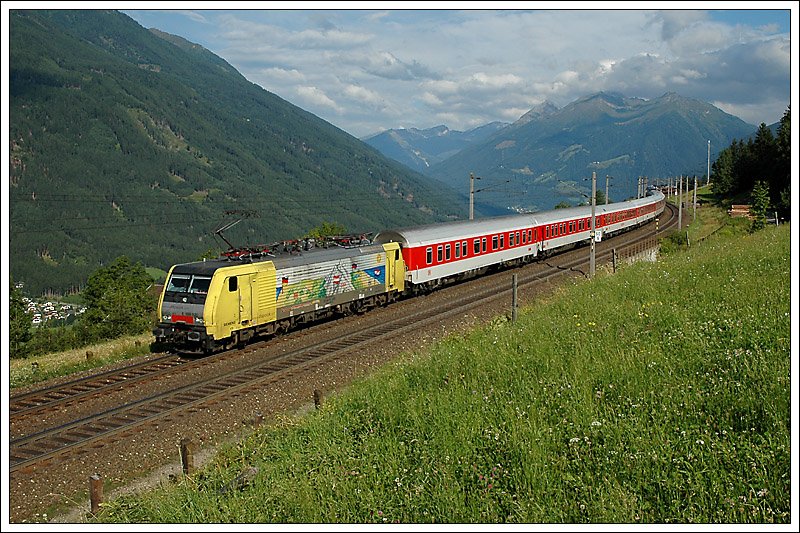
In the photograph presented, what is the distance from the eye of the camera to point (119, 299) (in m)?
72.6

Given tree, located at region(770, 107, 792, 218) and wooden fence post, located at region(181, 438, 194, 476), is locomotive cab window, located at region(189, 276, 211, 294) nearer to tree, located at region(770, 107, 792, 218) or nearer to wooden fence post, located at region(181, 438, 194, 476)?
wooden fence post, located at region(181, 438, 194, 476)

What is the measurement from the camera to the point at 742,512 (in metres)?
6.11

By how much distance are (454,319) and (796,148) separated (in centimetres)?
1740

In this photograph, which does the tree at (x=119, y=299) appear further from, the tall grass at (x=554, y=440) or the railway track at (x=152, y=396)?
the tall grass at (x=554, y=440)

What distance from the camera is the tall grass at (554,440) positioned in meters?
6.74

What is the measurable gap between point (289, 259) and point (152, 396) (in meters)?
7.85

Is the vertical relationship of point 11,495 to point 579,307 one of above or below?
below

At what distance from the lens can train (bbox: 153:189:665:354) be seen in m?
20.5

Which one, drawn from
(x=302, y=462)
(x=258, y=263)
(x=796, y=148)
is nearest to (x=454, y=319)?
(x=258, y=263)

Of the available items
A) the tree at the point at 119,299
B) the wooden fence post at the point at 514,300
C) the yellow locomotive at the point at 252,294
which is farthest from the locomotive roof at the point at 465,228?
the tree at the point at 119,299

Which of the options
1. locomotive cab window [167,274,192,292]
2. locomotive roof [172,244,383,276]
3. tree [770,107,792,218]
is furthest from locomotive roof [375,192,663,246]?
tree [770,107,792,218]

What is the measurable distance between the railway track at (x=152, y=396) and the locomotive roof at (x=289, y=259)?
110 inches

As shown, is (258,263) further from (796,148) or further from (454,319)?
(796,148)

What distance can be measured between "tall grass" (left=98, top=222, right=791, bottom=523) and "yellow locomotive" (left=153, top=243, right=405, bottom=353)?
917cm
